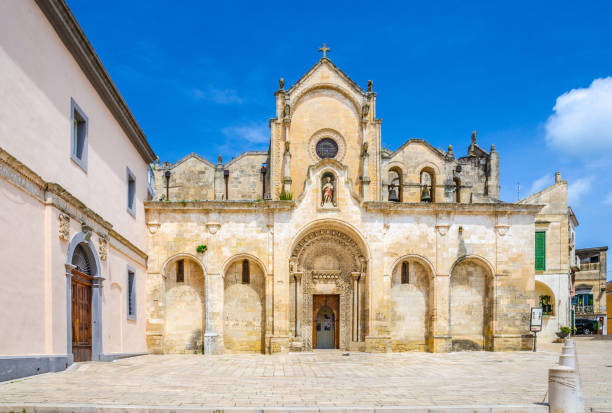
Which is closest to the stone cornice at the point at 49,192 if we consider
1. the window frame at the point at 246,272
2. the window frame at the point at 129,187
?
the window frame at the point at 129,187

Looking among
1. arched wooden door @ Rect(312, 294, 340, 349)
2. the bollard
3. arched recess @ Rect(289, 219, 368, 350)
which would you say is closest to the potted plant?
arched recess @ Rect(289, 219, 368, 350)

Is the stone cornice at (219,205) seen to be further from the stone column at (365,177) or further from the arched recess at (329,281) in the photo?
the stone column at (365,177)

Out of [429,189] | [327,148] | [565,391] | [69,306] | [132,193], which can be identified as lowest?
[565,391]

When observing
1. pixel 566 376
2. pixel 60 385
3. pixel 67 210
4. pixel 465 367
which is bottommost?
pixel 465 367

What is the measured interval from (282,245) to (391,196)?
32.8 ft

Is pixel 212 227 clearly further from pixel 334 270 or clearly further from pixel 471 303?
pixel 471 303

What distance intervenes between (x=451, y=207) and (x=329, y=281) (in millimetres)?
6710

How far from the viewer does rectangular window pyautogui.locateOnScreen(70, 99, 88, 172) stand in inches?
573

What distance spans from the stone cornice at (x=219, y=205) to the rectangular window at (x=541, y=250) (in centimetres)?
1789

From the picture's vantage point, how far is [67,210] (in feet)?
44.5

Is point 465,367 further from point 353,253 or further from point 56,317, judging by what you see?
point 56,317

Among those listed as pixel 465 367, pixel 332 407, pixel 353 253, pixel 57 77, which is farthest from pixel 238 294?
pixel 332 407

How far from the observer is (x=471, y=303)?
24.3 m

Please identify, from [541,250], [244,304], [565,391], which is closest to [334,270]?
[244,304]
